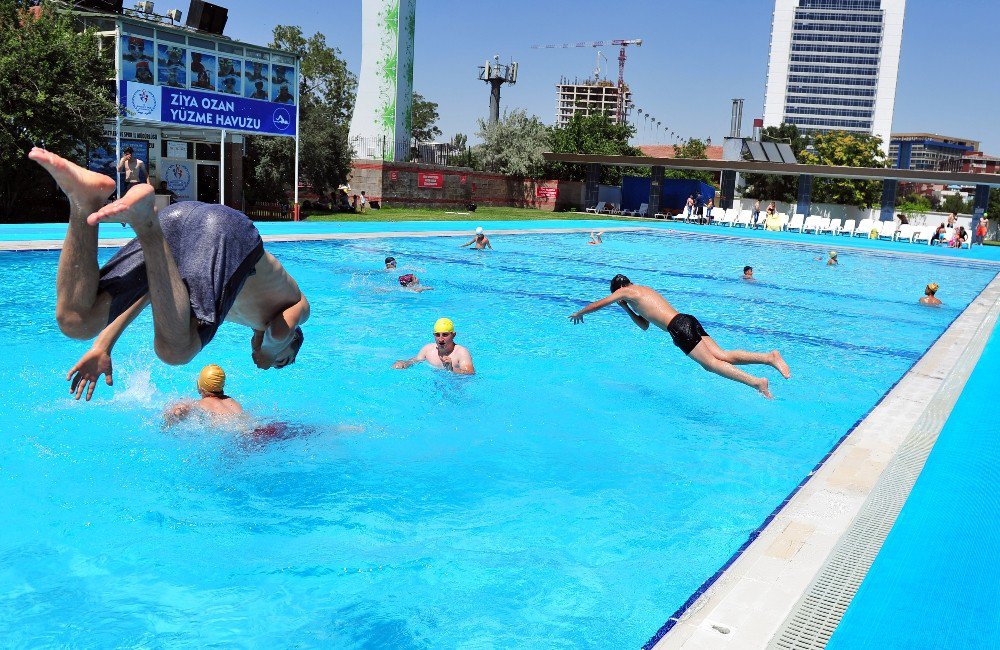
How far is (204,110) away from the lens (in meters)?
21.5

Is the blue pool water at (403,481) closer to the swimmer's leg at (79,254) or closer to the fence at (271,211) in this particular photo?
the swimmer's leg at (79,254)

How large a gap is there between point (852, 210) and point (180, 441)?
3575cm

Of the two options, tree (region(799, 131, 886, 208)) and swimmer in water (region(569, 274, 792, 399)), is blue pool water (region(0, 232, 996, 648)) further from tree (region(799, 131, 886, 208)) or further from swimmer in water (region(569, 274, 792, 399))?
tree (region(799, 131, 886, 208))

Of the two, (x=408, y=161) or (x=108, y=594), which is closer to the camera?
(x=108, y=594)

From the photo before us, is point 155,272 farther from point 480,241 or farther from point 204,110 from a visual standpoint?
point 204,110

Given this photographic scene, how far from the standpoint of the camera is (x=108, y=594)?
446 centimetres

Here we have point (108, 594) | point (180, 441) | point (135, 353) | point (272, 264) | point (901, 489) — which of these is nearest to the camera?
point (272, 264)

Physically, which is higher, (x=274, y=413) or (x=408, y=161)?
(x=408, y=161)

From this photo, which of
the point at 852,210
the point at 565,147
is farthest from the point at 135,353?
the point at 565,147

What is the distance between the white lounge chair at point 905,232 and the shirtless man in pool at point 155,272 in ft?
110

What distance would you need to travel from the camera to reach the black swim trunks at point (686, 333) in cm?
754

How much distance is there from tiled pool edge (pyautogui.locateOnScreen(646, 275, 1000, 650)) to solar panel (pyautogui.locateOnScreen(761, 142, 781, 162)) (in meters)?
43.4

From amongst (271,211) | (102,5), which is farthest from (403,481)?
(102,5)

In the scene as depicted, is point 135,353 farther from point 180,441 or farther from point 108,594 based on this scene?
point 108,594
